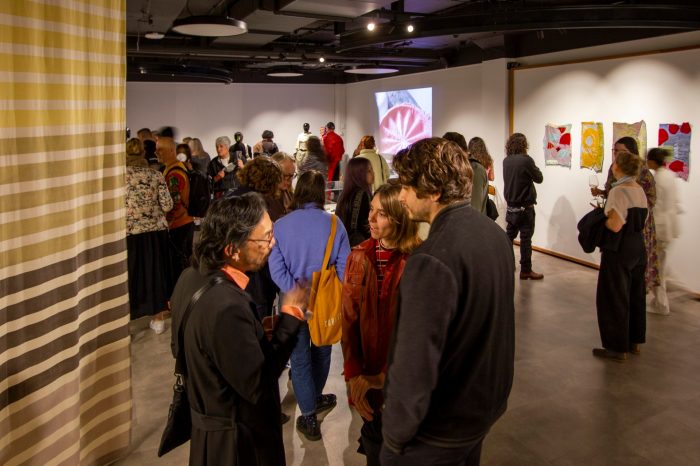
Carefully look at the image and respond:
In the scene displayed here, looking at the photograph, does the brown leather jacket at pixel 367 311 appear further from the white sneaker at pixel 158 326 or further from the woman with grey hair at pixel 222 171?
the woman with grey hair at pixel 222 171

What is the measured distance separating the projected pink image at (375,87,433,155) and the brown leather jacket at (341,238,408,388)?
9446 mm

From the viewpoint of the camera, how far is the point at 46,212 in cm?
246

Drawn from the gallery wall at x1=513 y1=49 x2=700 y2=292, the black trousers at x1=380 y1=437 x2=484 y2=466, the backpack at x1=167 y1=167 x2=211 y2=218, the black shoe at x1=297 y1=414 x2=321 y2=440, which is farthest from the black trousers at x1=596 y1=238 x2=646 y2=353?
the backpack at x1=167 y1=167 x2=211 y2=218

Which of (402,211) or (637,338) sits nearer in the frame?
(402,211)

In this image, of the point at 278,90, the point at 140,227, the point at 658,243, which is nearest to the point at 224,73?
the point at 278,90

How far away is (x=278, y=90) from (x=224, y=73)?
2.24 metres

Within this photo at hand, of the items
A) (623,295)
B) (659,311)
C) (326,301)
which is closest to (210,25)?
(326,301)

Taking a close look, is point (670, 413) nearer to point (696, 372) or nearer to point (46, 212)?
point (696, 372)

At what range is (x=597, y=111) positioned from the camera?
296 inches

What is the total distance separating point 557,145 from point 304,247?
590 cm

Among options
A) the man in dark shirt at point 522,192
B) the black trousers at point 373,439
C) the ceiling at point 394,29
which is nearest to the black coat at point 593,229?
the man in dark shirt at point 522,192

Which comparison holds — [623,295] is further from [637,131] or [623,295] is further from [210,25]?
[210,25]

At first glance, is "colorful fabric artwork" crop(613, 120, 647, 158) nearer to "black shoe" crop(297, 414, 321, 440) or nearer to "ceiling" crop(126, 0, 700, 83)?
"ceiling" crop(126, 0, 700, 83)

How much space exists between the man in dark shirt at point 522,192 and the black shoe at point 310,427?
4241 mm
